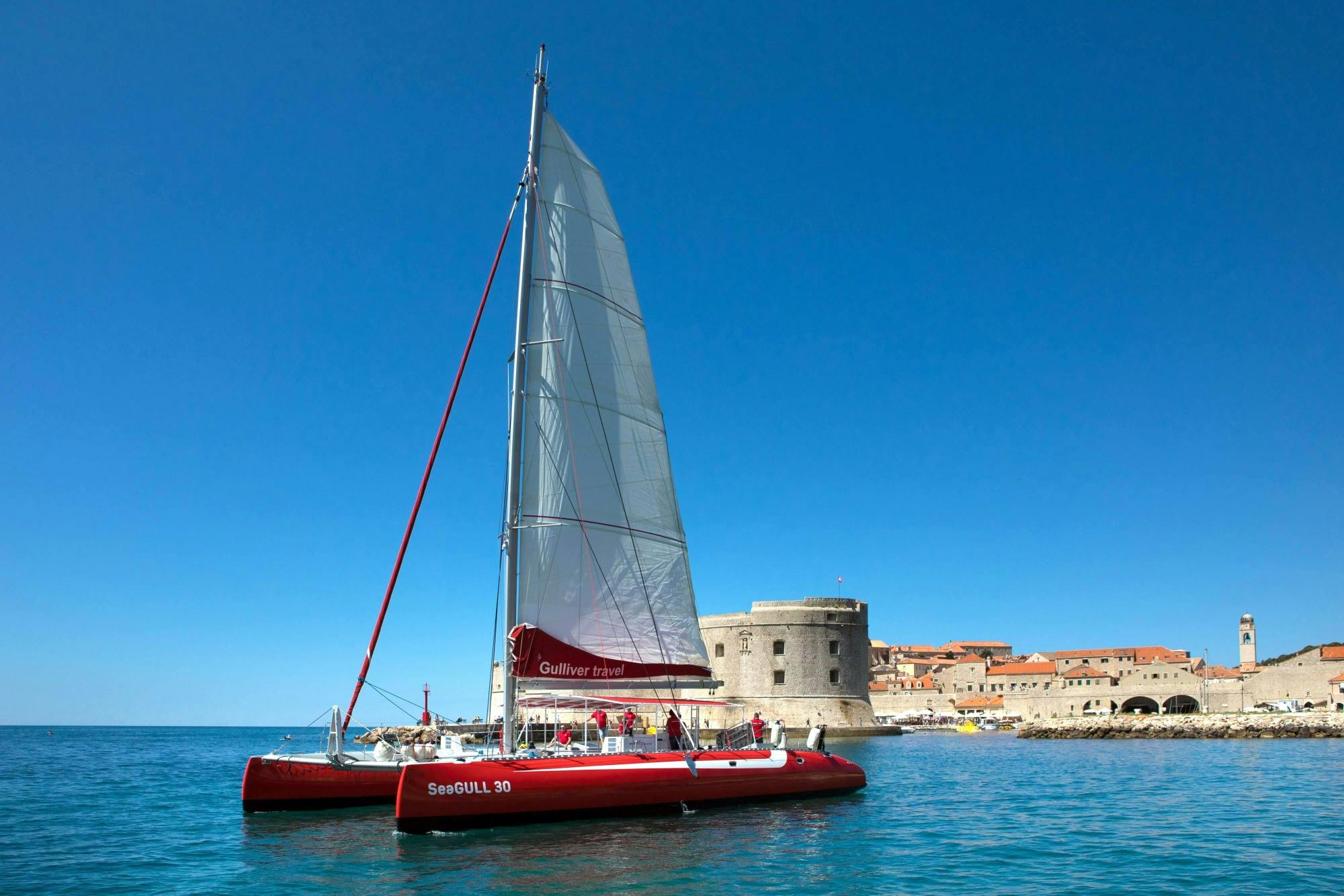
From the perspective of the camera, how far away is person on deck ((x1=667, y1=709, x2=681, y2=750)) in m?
17.4

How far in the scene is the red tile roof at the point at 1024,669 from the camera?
74125 mm

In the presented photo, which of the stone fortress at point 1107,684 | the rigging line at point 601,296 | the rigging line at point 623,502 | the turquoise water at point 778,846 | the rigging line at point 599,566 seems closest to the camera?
the turquoise water at point 778,846

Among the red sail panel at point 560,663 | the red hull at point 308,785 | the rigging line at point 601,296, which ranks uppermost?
the rigging line at point 601,296

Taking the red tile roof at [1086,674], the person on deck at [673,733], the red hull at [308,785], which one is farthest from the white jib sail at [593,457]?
the red tile roof at [1086,674]

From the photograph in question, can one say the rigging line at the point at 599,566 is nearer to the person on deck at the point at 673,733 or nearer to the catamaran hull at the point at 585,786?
the person on deck at the point at 673,733

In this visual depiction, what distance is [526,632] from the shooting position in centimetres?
1614

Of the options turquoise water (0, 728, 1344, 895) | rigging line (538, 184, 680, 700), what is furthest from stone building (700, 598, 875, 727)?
rigging line (538, 184, 680, 700)

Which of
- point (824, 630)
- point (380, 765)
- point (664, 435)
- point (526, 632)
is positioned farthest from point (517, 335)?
point (824, 630)

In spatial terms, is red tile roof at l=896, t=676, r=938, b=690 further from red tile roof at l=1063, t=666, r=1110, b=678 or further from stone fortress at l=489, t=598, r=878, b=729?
stone fortress at l=489, t=598, r=878, b=729

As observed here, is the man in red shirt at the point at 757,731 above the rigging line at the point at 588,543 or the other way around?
the other way around

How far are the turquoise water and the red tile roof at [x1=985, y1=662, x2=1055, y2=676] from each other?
2046 inches

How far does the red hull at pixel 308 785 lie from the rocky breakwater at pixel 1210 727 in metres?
40.9

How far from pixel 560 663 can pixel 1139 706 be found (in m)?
57.6

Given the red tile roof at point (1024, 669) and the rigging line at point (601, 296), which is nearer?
the rigging line at point (601, 296)
